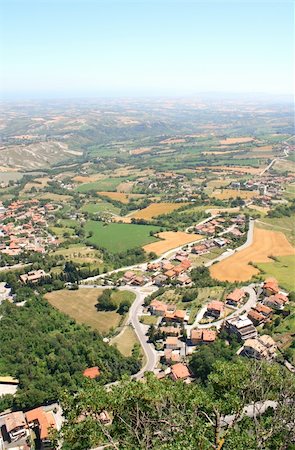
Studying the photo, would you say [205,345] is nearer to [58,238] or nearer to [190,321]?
[190,321]

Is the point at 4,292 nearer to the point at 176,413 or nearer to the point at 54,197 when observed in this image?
the point at 176,413

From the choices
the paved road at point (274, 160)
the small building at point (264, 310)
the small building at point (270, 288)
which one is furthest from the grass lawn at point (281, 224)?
the paved road at point (274, 160)

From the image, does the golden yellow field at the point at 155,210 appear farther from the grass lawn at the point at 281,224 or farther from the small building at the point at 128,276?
the small building at the point at 128,276

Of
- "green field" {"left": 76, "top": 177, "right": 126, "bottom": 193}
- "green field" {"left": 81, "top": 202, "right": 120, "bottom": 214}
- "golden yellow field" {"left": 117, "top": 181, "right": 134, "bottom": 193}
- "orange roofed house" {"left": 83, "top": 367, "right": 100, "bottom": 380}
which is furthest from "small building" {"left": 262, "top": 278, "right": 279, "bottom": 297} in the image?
"green field" {"left": 76, "top": 177, "right": 126, "bottom": 193}

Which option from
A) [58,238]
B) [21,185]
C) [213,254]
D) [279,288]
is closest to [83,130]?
[21,185]

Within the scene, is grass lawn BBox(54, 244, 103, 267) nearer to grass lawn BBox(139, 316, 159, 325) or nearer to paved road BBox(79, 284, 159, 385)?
paved road BBox(79, 284, 159, 385)
